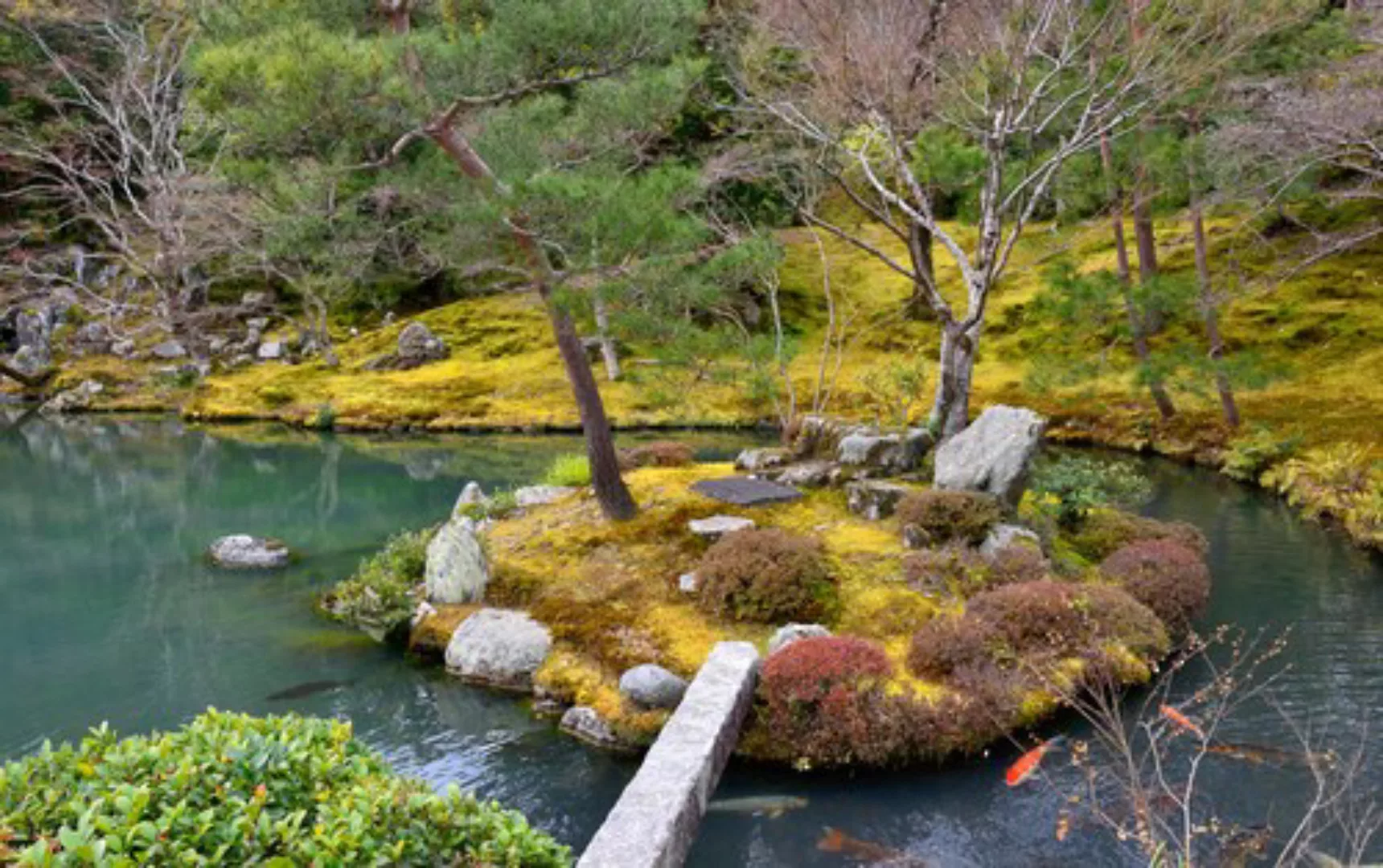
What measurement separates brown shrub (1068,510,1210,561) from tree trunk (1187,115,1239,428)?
5.90 meters

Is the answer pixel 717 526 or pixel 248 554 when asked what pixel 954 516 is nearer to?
pixel 717 526

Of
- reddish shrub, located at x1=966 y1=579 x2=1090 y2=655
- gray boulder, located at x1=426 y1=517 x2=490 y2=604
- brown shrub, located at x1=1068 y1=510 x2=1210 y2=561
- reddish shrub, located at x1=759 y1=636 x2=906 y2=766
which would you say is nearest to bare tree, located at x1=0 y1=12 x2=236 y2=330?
gray boulder, located at x1=426 y1=517 x2=490 y2=604

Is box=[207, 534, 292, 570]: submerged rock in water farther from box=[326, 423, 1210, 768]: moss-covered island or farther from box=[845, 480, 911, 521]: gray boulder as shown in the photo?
box=[845, 480, 911, 521]: gray boulder

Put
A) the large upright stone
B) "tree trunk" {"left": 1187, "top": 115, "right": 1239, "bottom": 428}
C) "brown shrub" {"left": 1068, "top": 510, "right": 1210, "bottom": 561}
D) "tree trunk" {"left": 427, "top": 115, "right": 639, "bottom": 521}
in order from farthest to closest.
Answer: "tree trunk" {"left": 1187, "top": 115, "right": 1239, "bottom": 428}, "brown shrub" {"left": 1068, "top": 510, "right": 1210, "bottom": 561}, the large upright stone, "tree trunk" {"left": 427, "top": 115, "right": 639, "bottom": 521}

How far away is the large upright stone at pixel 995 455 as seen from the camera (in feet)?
38.1

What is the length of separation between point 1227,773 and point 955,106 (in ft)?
38.4

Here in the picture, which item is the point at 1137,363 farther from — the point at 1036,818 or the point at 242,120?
the point at 242,120

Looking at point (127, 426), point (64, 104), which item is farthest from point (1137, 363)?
point (64, 104)

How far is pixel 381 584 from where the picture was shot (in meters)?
11.5

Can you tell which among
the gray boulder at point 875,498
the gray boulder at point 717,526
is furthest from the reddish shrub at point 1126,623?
the gray boulder at point 717,526

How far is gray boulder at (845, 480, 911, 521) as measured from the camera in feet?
40.5

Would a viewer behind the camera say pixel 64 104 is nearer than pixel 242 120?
No

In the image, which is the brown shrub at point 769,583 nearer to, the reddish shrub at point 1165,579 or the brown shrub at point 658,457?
the reddish shrub at point 1165,579

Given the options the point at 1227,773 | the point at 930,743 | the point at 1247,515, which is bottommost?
the point at 1247,515
